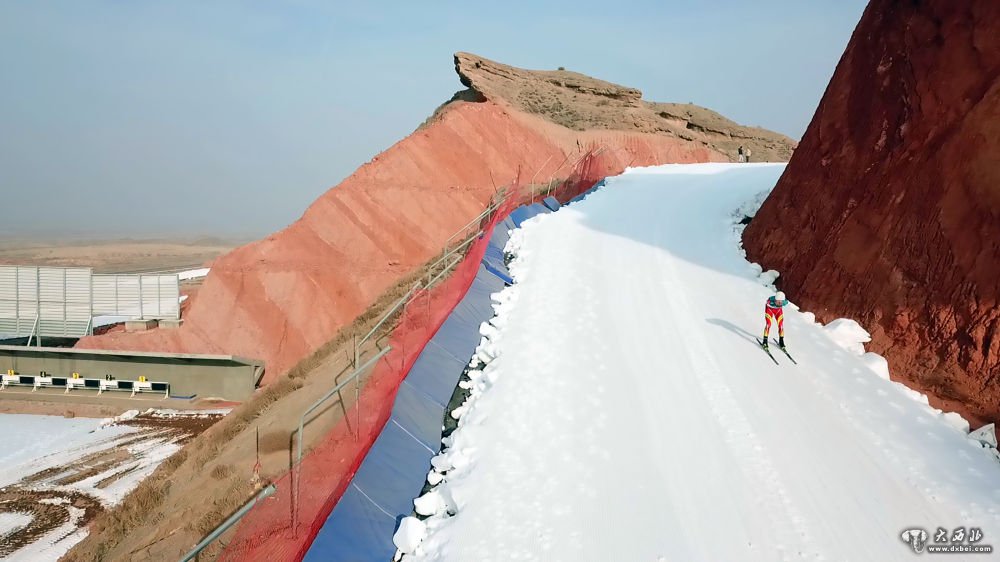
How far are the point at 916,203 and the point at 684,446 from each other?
21.8 feet

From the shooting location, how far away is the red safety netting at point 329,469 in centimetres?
650

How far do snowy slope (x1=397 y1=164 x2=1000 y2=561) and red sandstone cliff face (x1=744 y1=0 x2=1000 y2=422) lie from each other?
0.65 metres

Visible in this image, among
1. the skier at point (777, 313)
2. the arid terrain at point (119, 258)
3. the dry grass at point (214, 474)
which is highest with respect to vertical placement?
the skier at point (777, 313)

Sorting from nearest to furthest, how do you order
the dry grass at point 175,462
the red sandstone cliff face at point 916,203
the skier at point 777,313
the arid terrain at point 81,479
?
the red sandstone cliff face at point 916,203
the skier at point 777,313
the arid terrain at point 81,479
the dry grass at point 175,462

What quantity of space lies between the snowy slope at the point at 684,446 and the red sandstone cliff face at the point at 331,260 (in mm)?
10801

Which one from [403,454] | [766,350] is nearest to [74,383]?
[403,454]

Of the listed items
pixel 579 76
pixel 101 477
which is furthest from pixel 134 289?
pixel 579 76

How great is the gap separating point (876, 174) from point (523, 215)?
1021cm

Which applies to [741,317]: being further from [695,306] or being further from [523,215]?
[523,215]

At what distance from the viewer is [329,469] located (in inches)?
300

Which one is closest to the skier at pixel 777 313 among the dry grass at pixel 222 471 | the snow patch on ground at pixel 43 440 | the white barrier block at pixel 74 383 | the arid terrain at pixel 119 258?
the dry grass at pixel 222 471

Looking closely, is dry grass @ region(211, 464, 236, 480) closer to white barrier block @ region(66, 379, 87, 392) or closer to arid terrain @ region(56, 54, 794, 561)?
arid terrain @ region(56, 54, 794, 561)

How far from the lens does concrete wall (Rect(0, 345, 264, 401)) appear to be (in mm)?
22047

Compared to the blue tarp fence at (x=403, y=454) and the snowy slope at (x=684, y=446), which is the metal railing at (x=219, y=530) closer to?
the blue tarp fence at (x=403, y=454)
